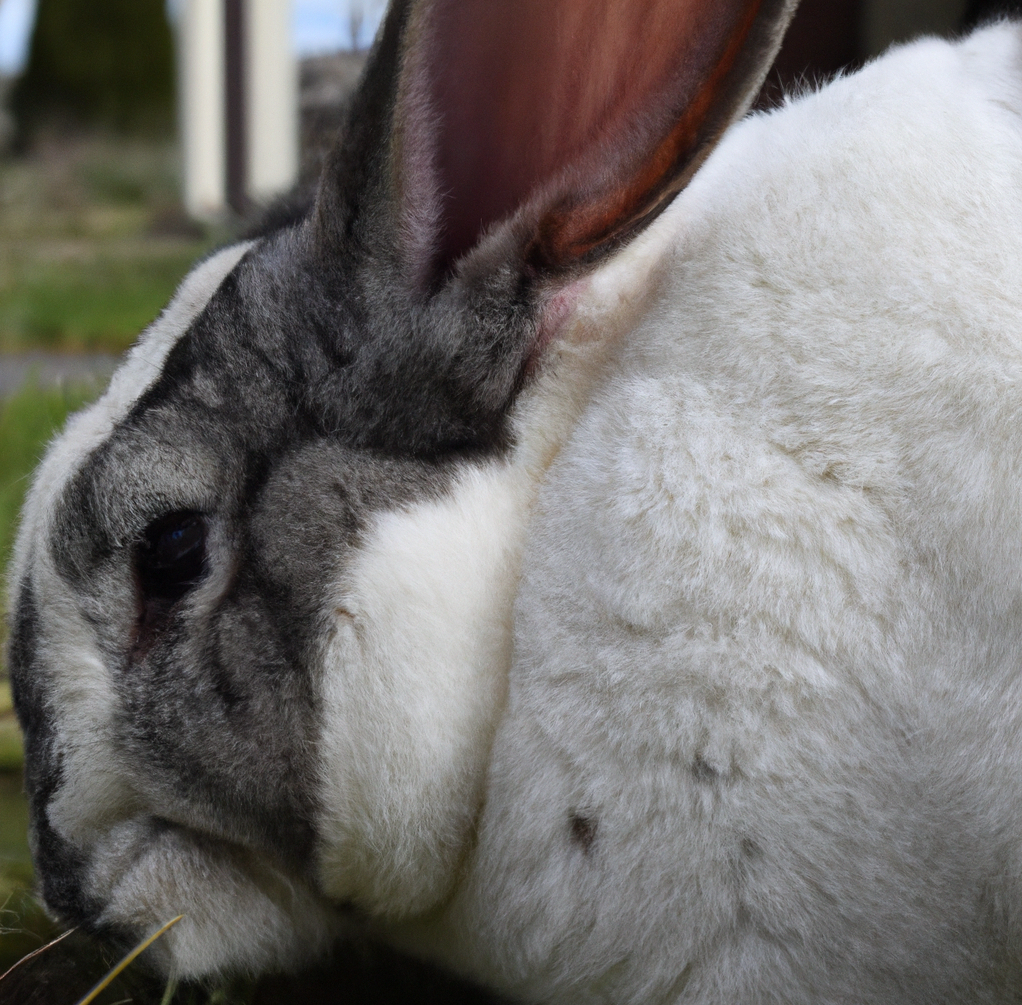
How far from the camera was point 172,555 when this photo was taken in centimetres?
158

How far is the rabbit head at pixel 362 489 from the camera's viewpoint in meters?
1.47

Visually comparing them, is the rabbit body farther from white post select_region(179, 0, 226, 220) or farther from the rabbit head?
white post select_region(179, 0, 226, 220)

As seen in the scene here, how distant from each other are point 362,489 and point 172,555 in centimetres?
28

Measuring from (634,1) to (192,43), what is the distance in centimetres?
813

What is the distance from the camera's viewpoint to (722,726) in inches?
51.3

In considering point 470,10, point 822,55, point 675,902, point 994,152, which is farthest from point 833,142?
point 822,55

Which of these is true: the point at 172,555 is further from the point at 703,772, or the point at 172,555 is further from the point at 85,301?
the point at 85,301

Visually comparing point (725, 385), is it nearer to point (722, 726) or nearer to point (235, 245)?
point (722, 726)

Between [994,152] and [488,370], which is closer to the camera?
[994,152]

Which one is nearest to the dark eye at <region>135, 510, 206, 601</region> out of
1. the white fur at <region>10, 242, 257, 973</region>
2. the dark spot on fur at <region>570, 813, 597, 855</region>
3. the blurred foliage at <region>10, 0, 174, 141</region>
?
the white fur at <region>10, 242, 257, 973</region>

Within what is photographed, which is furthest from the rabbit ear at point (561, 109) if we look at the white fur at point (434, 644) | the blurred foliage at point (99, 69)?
the blurred foliage at point (99, 69)

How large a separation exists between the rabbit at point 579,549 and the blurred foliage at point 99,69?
17.1 m

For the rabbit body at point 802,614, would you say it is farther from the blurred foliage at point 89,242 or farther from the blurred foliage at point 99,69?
the blurred foliage at point 99,69

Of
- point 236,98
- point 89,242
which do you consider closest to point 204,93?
point 236,98
